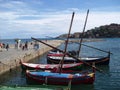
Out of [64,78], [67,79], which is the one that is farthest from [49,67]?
[67,79]

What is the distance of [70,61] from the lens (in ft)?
154

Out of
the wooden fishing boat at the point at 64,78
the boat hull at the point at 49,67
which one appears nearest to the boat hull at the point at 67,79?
the wooden fishing boat at the point at 64,78

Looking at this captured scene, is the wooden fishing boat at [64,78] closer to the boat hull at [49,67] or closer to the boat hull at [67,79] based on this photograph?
the boat hull at [67,79]

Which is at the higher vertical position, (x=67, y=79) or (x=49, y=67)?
(x=49, y=67)

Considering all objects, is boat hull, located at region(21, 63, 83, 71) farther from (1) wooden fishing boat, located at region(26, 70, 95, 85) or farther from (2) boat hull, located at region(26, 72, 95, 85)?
(2) boat hull, located at region(26, 72, 95, 85)

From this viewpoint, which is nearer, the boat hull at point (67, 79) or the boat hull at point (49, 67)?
the boat hull at point (67, 79)

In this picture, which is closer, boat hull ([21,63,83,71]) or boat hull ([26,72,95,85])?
boat hull ([26,72,95,85])

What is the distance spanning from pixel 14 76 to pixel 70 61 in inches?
475

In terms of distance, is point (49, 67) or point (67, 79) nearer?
point (67, 79)

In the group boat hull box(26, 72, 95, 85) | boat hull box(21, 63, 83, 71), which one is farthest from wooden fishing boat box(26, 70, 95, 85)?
boat hull box(21, 63, 83, 71)

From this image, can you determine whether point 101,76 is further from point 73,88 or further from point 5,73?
point 5,73

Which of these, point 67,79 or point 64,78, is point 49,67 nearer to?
point 64,78

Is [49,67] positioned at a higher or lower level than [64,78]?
higher

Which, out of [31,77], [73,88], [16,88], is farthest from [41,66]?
[16,88]
